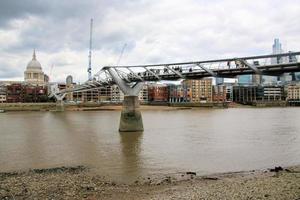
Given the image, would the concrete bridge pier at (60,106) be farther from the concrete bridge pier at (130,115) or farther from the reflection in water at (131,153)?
the reflection in water at (131,153)

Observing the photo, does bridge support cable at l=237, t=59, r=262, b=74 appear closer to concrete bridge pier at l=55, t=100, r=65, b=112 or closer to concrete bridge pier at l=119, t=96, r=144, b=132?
concrete bridge pier at l=119, t=96, r=144, b=132

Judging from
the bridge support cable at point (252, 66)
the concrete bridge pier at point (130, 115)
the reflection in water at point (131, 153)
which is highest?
the bridge support cable at point (252, 66)

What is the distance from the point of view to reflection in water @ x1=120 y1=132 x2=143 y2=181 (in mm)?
26219

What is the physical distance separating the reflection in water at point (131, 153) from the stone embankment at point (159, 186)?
99.9 inches

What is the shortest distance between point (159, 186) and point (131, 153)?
46.0ft

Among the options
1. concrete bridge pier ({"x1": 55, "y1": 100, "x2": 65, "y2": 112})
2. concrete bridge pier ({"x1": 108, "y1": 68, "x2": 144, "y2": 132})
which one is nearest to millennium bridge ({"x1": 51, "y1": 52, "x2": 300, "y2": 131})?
concrete bridge pier ({"x1": 108, "y1": 68, "x2": 144, "y2": 132})

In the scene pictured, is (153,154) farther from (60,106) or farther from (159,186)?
(60,106)

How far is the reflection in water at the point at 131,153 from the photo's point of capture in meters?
26.2

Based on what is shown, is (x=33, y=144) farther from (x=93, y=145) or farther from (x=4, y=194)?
(x=4, y=194)

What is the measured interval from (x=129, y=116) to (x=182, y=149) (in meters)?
18.2

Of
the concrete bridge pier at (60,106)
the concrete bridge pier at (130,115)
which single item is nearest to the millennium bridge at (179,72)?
the concrete bridge pier at (130,115)

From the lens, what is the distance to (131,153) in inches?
1363

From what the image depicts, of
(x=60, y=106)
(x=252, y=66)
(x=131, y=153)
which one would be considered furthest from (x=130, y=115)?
(x=60, y=106)

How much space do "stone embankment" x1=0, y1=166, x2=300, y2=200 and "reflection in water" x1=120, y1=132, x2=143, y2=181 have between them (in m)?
2.54
